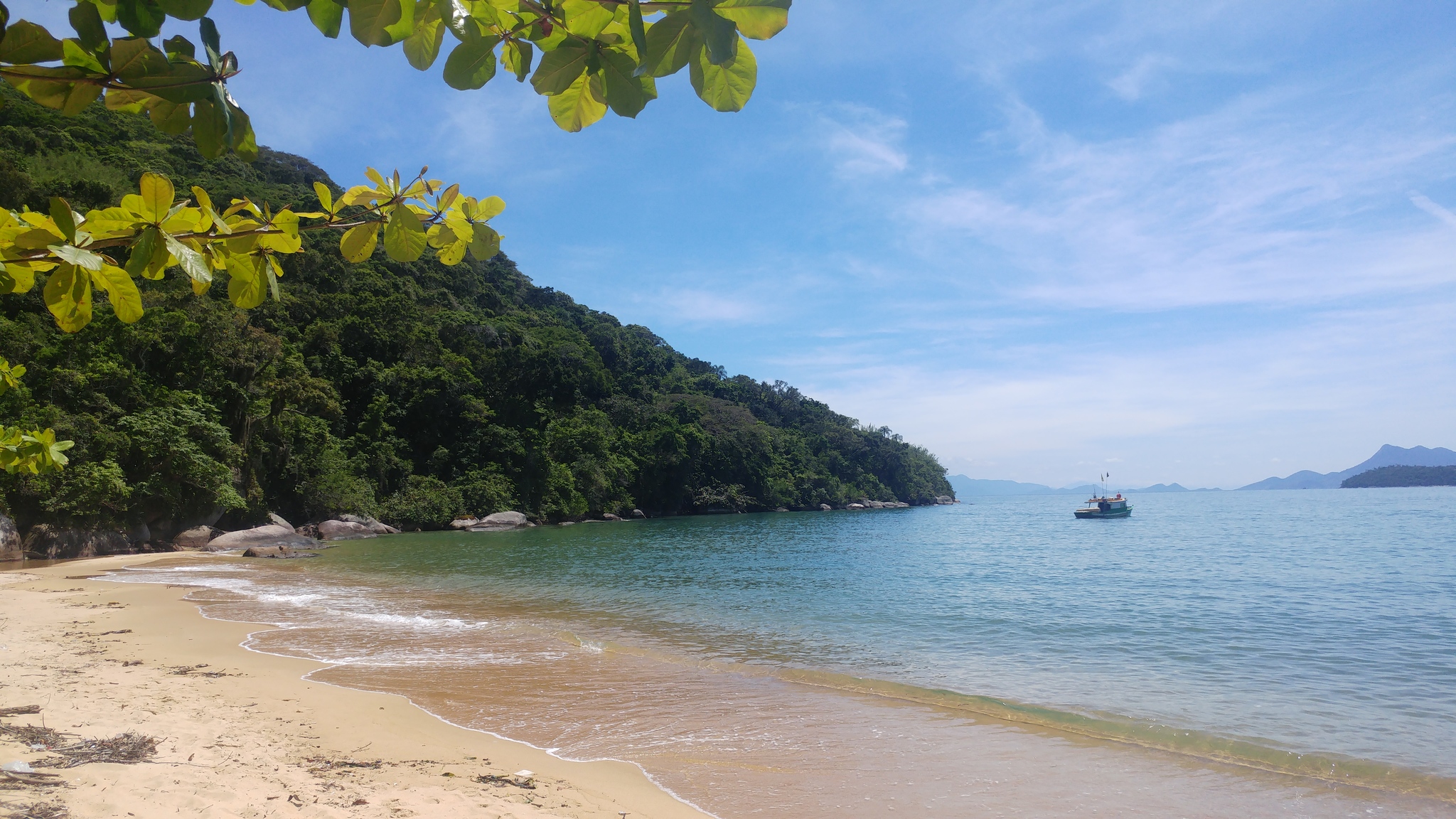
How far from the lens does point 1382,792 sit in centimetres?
544

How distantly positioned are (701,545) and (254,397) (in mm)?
20511

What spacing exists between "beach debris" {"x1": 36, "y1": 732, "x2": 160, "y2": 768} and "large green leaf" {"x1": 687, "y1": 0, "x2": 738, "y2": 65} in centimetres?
525

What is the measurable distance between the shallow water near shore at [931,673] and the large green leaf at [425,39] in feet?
15.9

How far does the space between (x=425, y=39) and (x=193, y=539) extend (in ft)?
98.7

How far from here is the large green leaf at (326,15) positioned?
995mm

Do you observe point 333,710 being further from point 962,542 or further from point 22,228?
point 962,542

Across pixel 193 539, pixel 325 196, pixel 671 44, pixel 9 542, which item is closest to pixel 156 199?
pixel 325 196

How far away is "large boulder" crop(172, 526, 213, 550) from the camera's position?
24234 mm

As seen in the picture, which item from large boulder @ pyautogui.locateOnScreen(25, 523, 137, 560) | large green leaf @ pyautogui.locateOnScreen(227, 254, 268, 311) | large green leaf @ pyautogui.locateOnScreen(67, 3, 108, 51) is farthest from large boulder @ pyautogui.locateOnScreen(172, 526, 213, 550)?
large green leaf @ pyautogui.locateOnScreen(67, 3, 108, 51)

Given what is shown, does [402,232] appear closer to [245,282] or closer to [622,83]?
[245,282]

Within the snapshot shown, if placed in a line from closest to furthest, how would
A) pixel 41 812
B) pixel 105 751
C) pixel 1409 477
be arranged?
pixel 41 812, pixel 105 751, pixel 1409 477

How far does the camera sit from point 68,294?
4.08ft

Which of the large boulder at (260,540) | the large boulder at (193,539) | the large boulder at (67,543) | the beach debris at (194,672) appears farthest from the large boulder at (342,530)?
the beach debris at (194,672)

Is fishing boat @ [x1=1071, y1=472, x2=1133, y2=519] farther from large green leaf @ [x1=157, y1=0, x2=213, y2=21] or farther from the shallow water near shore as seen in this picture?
large green leaf @ [x1=157, y1=0, x2=213, y2=21]
